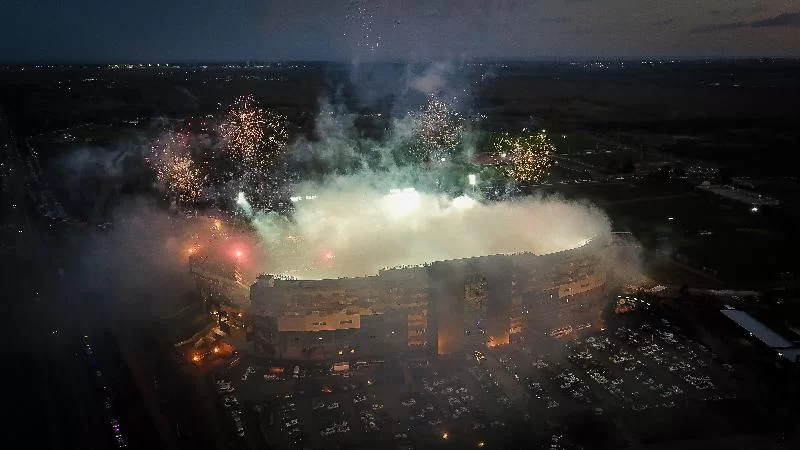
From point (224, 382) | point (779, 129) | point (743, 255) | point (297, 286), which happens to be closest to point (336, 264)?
point (297, 286)

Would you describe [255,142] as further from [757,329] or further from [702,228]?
[757,329]

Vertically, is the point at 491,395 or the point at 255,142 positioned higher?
the point at 255,142

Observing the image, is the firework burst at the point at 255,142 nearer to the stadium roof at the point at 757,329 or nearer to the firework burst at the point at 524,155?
the firework burst at the point at 524,155

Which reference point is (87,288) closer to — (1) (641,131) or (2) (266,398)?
(2) (266,398)

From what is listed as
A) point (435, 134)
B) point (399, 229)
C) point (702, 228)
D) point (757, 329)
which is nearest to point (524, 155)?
point (435, 134)

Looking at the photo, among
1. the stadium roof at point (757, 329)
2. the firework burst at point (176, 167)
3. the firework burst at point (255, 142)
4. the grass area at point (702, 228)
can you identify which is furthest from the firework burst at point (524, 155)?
the firework burst at point (176, 167)
